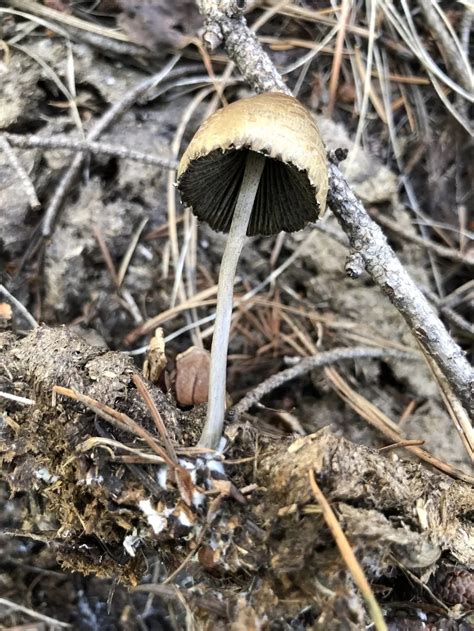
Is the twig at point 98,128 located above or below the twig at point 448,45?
below

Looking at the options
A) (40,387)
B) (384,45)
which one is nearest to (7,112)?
(40,387)

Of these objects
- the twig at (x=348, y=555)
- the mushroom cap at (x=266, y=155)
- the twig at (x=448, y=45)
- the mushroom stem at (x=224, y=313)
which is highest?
the twig at (x=448, y=45)

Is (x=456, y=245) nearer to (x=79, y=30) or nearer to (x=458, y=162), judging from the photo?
(x=458, y=162)

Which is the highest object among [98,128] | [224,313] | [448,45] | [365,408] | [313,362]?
[448,45]

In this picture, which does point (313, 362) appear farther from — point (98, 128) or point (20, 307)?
point (98, 128)

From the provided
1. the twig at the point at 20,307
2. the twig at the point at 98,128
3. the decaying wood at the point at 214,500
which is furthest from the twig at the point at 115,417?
the twig at the point at 98,128

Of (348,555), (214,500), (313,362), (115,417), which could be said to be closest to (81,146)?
(115,417)

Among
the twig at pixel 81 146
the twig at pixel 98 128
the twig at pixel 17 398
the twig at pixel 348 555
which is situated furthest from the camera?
the twig at pixel 98 128

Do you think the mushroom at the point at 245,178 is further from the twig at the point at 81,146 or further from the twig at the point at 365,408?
the twig at the point at 365,408
